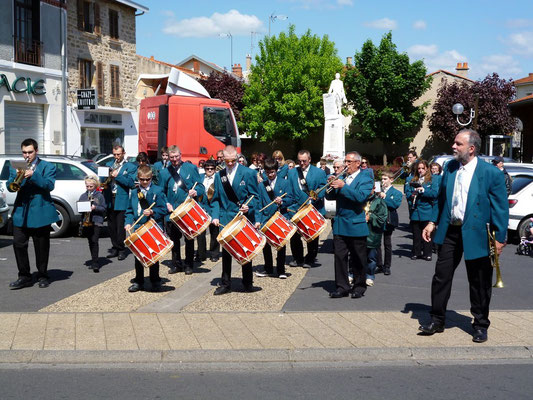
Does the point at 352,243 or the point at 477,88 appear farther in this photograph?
the point at 477,88

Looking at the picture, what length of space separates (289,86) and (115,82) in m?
16.8

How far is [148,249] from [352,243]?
2.57 m

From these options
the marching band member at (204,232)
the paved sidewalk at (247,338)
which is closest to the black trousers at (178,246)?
the marching band member at (204,232)

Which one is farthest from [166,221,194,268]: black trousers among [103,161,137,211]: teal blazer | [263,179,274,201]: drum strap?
[263,179,274,201]: drum strap

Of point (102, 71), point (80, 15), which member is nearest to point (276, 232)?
point (80, 15)

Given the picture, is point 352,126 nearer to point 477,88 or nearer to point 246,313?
point 477,88

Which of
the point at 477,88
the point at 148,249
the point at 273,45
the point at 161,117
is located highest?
the point at 273,45

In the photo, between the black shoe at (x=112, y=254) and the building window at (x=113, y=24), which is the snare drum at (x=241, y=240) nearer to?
the black shoe at (x=112, y=254)

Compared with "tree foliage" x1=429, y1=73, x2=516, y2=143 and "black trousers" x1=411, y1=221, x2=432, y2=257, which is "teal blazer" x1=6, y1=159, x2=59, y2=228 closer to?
"black trousers" x1=411, y1=221, x2=432, y2=257

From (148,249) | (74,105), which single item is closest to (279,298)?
(148,249)

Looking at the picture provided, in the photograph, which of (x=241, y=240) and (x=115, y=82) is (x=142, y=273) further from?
(x=115, y=82)

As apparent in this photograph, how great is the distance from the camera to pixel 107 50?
112 feet

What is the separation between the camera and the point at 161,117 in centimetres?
2017

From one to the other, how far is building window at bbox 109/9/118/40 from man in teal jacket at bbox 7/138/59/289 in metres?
27.3
